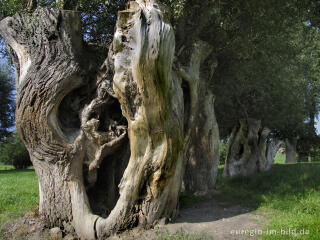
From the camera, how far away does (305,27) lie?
834cm

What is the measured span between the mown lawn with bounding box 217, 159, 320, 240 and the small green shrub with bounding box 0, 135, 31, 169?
2034cm

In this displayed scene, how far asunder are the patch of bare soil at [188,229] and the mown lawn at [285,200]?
1.16 ft

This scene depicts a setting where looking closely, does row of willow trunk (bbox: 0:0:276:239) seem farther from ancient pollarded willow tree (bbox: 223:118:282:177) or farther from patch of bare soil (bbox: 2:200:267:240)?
ancient pollarded willow tree (bbox: 223:118:282:177)

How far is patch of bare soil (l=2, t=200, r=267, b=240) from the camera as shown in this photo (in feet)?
15.1

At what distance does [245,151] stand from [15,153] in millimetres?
20262

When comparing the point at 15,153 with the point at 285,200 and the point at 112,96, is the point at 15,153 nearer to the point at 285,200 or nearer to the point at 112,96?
the point at 112,96

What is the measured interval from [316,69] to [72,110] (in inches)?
611

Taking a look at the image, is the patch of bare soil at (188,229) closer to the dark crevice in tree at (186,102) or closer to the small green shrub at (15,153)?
the dark crevice in tree at (186,102)

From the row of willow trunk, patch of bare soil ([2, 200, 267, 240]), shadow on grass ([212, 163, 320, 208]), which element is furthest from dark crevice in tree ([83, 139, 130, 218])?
shadow on grass ([212, 163, 320, 208])

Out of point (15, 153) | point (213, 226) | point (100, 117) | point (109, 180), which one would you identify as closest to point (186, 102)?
point (100, 117)

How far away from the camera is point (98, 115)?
5.43 metres

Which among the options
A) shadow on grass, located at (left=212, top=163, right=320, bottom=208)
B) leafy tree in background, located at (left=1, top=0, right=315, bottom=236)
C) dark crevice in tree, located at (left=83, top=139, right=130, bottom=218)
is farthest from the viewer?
shadow on grass, located at (left=212, top=163, right=320, bottom=208)

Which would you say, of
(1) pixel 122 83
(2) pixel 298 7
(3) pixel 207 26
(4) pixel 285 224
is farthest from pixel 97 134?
(2) pixel 298 7

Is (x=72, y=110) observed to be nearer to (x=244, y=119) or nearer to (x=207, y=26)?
(x=207, y=26)
